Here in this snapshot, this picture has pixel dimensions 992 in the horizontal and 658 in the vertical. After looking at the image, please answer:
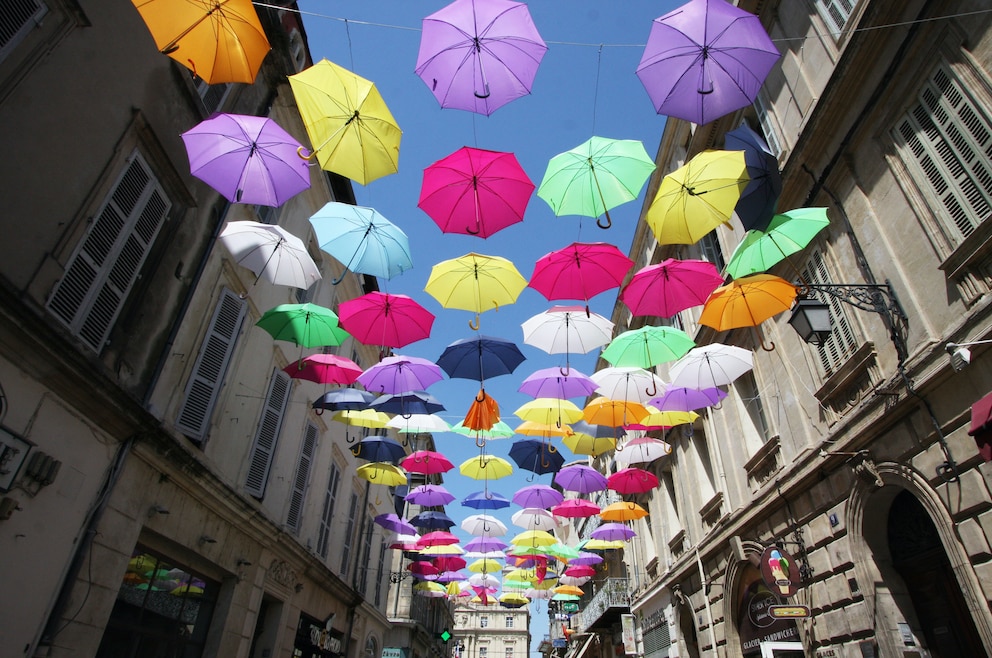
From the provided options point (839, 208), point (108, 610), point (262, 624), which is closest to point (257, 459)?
point (262, 624)

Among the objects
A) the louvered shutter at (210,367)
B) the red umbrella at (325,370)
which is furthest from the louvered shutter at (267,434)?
the louvered shutter at (210,367)

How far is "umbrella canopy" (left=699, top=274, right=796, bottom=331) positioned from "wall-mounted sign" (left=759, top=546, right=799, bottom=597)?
4003mm

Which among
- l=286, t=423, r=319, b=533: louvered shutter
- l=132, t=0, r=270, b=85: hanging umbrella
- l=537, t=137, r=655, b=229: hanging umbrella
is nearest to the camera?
l=132, t=0, r=270, b=85: hanging umbrella

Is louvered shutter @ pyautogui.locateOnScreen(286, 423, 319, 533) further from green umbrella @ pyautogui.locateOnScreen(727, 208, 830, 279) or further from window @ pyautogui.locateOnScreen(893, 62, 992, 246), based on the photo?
window @ pyautogui.locateOnScreen(893, 62, 992, 246)

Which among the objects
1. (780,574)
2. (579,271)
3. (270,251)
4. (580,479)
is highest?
(270,251)

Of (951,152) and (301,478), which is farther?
(301,478)

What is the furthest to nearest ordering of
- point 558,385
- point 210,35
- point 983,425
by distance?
point 558,385
point 210,35
point 983,425

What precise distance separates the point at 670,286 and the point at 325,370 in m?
6.24

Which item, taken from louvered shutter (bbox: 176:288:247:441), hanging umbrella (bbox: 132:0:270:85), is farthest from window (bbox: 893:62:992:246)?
louvered shutter (bbox: 176:288:247:441)

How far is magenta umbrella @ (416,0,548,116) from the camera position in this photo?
636cm

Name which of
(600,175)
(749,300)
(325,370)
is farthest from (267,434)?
(749,300)

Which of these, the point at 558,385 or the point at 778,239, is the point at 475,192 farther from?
the point at 558,385

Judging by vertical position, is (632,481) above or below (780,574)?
above

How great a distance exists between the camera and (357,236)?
27.3ft
